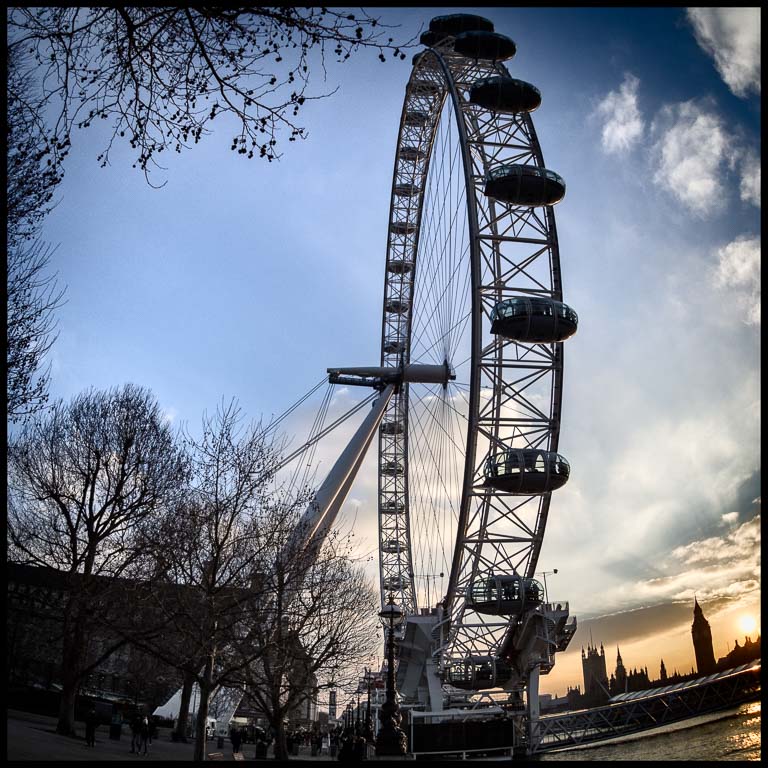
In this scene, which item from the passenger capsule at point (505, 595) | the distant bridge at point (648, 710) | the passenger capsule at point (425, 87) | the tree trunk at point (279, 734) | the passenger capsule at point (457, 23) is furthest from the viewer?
the passenger capsule at point (425, 87)

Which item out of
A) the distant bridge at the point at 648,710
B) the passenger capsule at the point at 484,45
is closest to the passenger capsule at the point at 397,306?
the passenger capsule at the point at 484,45

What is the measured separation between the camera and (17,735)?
19500 mm

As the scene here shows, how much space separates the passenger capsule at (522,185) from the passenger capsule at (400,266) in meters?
17.6

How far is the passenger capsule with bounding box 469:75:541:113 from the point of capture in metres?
33.4

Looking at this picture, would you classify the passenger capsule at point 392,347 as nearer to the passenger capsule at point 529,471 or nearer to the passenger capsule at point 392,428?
the passenger capsule at point 392,428

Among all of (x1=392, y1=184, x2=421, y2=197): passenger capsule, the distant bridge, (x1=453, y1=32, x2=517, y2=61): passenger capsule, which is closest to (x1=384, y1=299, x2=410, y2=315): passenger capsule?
(x1=392, y1=184, x2=421, y2=197): passenger capsule

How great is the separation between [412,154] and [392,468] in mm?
18995

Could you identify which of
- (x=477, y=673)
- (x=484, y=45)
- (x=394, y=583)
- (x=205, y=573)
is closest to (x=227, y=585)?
(x=205, y=573)

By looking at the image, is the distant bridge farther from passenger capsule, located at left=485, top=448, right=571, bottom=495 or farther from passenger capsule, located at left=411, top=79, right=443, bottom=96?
passenger capsule, located at left=411, top=79, right=443, bottom=96

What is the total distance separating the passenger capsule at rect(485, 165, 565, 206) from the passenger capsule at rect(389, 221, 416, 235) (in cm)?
1667

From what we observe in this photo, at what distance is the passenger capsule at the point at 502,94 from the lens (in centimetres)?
3338

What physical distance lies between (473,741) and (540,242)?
18728 millimetres

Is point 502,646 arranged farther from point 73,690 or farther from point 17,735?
point 17,735

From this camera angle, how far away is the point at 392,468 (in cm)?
5384
